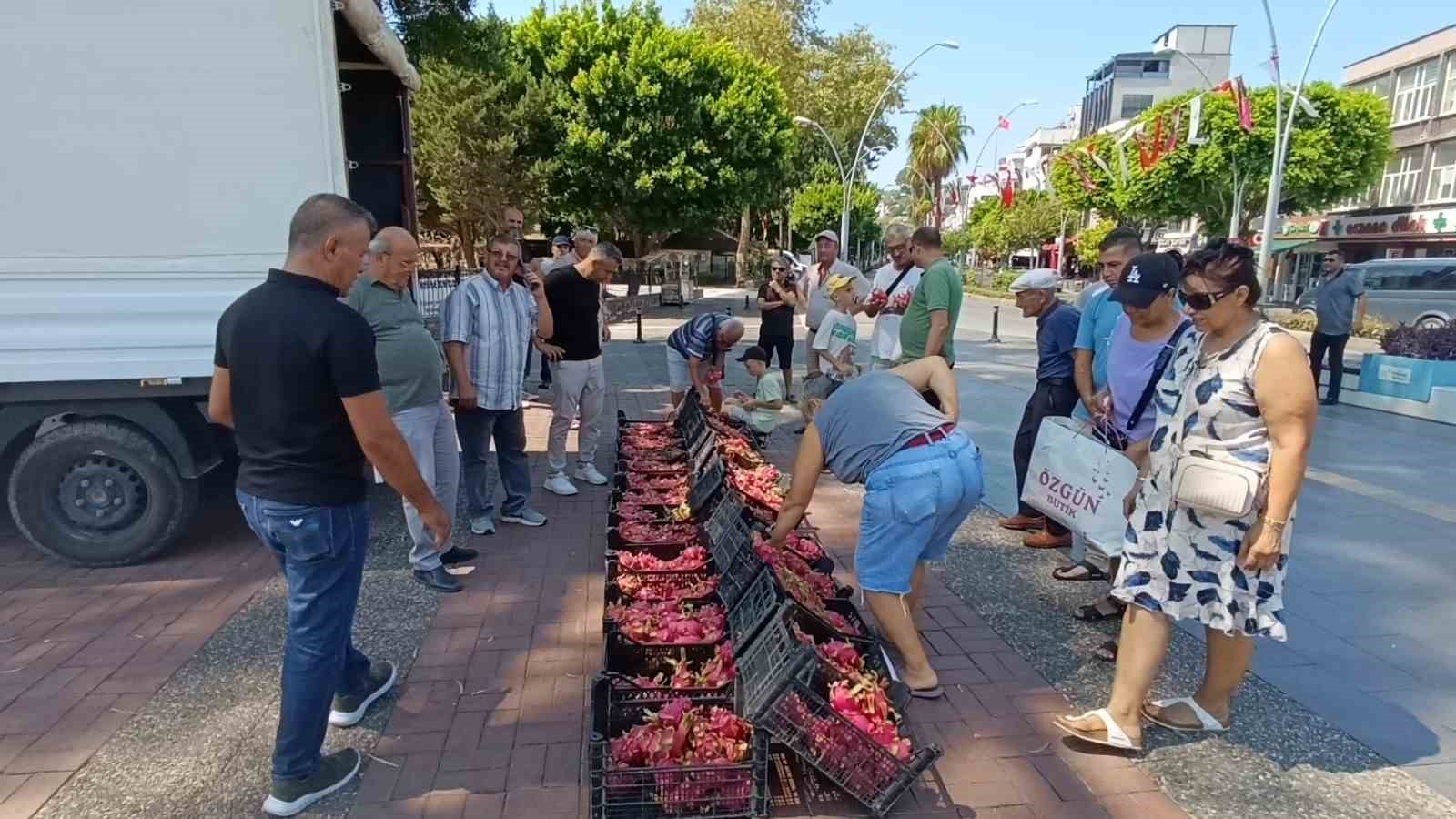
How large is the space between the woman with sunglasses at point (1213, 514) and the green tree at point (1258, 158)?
2864 centimetres

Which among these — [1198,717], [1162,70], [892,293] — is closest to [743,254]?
[892,293]

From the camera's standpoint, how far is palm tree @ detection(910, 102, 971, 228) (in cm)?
5900

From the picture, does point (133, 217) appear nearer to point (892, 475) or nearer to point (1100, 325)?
point (892, 475)

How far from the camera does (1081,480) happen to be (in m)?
3.61

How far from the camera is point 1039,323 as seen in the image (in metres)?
4.94

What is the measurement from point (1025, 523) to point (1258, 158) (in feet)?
104

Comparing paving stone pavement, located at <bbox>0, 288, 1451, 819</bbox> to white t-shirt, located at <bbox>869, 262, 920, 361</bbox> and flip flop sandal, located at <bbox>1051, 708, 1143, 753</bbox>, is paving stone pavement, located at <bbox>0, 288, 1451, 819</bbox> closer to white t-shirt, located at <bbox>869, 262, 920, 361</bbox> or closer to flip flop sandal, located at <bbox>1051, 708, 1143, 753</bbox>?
flip flop sandal, located at <bbox>1051, 708, 1143, 753</bbox>

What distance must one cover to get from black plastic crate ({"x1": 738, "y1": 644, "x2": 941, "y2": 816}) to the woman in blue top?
66 cm

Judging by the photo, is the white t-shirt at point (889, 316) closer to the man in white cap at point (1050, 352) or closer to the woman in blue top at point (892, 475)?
the man in white cap at point (1050, 352)

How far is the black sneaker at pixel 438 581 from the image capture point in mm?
4227

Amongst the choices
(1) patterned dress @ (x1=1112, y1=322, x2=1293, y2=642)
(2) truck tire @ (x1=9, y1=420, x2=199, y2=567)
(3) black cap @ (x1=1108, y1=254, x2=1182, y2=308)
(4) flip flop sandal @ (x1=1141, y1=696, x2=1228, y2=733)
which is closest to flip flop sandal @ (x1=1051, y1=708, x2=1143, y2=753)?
(4) flip flop sandal @ (x1=1141, y1=696, x2=1228, y2=733)

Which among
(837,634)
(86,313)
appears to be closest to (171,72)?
(86,313)

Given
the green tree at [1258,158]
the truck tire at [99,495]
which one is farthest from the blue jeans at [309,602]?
the green tree at [1258,158]

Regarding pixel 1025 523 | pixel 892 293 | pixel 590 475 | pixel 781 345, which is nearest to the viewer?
pixel 1025 523
